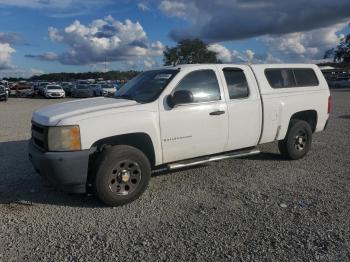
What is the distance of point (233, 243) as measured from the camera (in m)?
3.87

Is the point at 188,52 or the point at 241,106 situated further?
the point at 188,52

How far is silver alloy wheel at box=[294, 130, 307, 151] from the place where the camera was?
23.7 feet

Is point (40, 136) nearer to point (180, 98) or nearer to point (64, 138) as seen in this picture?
point (64, 138)

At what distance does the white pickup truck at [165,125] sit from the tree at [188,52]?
56.9 m

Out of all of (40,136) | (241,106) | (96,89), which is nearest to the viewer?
(40,136)

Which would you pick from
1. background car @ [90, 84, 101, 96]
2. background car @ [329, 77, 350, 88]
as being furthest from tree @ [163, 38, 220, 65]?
background car @ [90, 84, 101, 96]

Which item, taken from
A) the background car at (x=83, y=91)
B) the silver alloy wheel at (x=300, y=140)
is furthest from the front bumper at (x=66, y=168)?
the background car at (x=83, y=91)

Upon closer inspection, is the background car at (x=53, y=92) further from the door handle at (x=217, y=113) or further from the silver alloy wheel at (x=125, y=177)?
the silver alloy wheel at (x=125, y=177)

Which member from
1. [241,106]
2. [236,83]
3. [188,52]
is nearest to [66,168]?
[241,106]

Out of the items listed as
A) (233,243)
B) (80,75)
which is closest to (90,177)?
(233,243)

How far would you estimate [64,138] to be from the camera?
181 inches

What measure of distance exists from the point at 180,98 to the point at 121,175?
4.38ft

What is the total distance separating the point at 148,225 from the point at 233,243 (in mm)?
1035

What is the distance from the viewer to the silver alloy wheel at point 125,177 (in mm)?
4902
